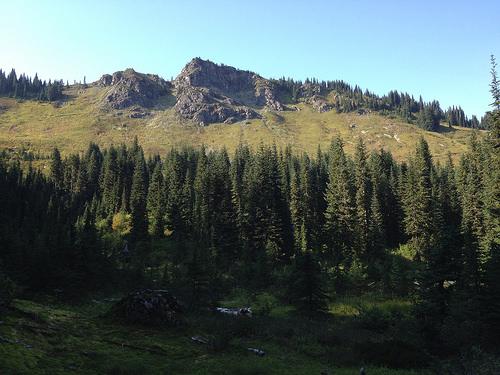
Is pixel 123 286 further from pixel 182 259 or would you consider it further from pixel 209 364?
pixel 209 364

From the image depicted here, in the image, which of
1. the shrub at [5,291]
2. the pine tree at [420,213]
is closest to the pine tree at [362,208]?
the pine tree at [420,213]

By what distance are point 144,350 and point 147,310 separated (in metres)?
7.48

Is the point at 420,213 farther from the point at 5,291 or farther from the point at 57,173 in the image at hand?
the point at 57,173

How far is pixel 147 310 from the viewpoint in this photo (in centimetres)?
3192

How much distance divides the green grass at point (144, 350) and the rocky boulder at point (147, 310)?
113cm

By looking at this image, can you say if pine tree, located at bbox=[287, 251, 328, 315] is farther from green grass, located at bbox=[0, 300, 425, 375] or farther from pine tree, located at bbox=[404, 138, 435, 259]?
pine tree, located at bbox=[404, 138, 435, 259]

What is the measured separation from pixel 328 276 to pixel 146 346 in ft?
142

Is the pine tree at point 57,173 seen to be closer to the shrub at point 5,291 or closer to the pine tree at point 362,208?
the pine tree at point 362,208

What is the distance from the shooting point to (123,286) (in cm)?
5428

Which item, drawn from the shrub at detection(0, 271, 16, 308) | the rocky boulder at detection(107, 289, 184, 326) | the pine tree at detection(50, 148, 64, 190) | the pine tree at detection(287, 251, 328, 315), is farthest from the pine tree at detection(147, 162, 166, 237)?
the shrub at detection(0, 271, 16, 308)

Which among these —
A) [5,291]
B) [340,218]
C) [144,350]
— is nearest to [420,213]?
[340,218]

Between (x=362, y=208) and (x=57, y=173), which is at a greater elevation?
(x=57, y=173)

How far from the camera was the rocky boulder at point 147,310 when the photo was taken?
31.6 metres

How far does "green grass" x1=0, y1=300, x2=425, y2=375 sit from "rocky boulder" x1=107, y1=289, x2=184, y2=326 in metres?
1.13
